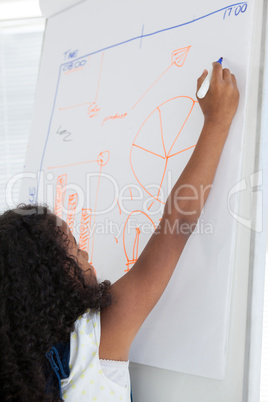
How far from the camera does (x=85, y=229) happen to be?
1.01m

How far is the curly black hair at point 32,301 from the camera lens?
67cm

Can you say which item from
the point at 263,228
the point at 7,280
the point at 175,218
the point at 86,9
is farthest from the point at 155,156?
the point at 86,9

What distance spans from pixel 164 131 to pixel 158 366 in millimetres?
444

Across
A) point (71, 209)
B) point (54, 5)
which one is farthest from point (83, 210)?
point (54, 5)

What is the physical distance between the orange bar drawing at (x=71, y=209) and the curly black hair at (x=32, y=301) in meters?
0.30

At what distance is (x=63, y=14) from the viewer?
1213 millimetres

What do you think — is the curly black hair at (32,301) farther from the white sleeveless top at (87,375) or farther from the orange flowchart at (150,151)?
the orange flowchart at (150,151)

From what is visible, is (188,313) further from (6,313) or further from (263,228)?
(6,313)

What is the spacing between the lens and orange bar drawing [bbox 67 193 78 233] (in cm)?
105

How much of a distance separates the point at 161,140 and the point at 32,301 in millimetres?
399

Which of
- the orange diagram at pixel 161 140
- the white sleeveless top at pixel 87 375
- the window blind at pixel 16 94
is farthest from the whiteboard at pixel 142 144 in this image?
the window blind at pixel 16 94

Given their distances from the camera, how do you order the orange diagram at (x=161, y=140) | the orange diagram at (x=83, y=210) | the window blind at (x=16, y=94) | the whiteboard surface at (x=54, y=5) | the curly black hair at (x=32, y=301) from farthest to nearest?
the window blind at (x=16, y=94)
the whiteboard surface at (x=54, y=5)
the orange diagram at (x=83, y=210)
the orange diagram at (x=161, y=140)
the curly black hair at (x=32, y=301)

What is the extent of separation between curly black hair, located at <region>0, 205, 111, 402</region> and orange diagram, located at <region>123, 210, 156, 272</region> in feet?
0.55

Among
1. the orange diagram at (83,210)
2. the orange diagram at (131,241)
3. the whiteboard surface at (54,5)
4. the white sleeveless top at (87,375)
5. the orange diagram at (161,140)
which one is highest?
the whiteboard surface at (54,5)
